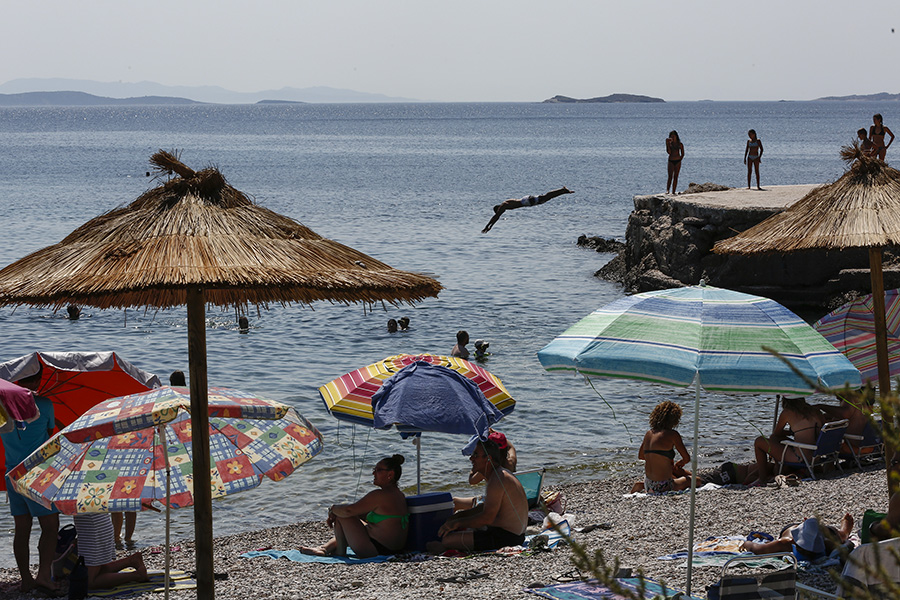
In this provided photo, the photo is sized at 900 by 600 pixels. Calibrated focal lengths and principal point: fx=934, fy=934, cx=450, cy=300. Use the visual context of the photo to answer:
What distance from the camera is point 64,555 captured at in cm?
723

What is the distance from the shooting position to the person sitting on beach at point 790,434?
32.9 feet

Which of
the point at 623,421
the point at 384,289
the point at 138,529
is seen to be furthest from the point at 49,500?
the point at 623,421

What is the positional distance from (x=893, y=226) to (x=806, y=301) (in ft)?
51.1

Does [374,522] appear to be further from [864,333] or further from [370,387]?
[864,333]

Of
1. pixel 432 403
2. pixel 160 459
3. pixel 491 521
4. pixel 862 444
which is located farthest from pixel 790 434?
pixel 160 459

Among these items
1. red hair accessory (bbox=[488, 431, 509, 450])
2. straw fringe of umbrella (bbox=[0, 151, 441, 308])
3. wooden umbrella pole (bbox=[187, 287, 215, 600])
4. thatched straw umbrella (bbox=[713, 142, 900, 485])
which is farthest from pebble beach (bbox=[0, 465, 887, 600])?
straw fringe of umbrella (bbox=[0, 151, 441, 308])

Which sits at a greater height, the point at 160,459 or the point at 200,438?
the point at 200,438

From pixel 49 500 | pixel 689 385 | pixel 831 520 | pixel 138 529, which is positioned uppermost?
pixel 689 385

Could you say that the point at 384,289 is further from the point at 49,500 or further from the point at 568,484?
the point at 568,484

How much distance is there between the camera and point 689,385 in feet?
19.3

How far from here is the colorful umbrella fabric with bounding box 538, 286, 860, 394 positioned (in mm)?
5742

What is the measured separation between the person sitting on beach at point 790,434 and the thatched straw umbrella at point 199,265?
231 inches

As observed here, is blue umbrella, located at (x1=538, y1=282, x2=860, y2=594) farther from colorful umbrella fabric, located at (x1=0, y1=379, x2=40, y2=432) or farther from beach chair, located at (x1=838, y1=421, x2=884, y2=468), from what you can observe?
beach chair, located at (x1=838, y1=421, x2=884, y2=468)

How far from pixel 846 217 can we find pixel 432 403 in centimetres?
366
